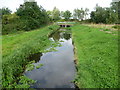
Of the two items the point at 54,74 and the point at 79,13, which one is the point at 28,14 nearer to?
the point at 54,74

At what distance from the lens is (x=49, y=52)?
19.6m

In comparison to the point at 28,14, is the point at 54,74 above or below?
below

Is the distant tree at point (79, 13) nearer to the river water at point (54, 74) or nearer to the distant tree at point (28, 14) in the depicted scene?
the distant tree at point (28, 14)

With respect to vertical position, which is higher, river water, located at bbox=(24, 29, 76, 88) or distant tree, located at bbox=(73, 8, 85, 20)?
distant tree, located at bbox=(73, 8, 85, 20)

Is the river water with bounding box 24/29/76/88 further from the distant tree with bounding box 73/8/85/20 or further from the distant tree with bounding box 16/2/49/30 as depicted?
the distant tree with bounding box 73/8/85/20

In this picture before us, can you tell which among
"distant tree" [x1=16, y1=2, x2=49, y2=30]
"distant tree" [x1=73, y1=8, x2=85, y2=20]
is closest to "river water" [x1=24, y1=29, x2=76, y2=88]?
"distant tree" [x1=16, y1=2, x2=49, y2=30]

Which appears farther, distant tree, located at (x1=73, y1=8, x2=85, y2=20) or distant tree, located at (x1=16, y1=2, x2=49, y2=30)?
distant tree, located at (x1=73, y1=8, x2=85, y2=20)

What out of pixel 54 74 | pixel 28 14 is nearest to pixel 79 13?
pixel 28 14

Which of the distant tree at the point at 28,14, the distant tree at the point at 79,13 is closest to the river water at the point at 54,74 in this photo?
the distant tree at the point at 28,14

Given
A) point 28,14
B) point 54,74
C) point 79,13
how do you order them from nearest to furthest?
point 54,74 → point 28,14 → point 79,13

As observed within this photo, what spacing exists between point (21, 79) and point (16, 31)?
28.7m

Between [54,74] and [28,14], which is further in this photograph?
[28,14]

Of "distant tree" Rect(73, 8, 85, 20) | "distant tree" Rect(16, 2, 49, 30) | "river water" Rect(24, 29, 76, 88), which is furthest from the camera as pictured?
"distant tree" Rect(73, 8, 85, 20)

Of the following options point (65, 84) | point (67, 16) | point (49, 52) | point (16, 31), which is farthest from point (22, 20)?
point (67, 16)
